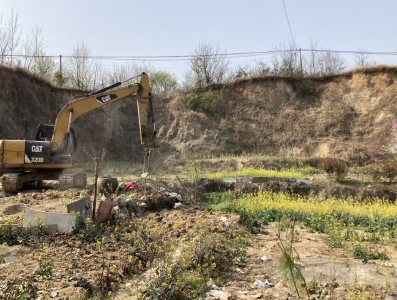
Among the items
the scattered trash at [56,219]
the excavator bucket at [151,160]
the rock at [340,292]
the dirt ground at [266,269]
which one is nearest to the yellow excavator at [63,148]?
the excavator bucket at [151,160]

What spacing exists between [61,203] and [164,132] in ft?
62.1

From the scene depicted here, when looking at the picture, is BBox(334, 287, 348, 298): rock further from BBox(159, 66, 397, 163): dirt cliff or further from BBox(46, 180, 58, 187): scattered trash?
BBox(159, 66, 397, 163): dirt cliff

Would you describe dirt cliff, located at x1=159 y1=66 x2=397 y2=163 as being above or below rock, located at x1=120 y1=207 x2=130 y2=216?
above

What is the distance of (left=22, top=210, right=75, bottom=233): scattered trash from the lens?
6.93m

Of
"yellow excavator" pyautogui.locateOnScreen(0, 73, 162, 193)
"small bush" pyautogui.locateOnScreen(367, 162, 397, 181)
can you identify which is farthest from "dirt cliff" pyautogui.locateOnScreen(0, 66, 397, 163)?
"yellow excavator" pyautogui.locateOnScreen(0, 73, 162, 193)

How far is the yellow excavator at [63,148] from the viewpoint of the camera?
12.1 meters

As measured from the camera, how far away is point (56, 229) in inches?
275

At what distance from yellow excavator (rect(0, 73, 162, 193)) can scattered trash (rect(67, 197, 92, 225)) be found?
413cm

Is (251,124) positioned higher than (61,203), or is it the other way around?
(251,124)

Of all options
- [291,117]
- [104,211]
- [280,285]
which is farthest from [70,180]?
[291,117]

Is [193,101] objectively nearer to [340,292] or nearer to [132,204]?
[132,204]

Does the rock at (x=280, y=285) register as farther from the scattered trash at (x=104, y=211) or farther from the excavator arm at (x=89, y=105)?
the excavator arm at (x=89, y=105)

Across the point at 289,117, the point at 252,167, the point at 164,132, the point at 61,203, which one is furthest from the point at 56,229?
the point at 289,117

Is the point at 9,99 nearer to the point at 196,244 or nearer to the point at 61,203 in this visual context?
the point at 61,203
